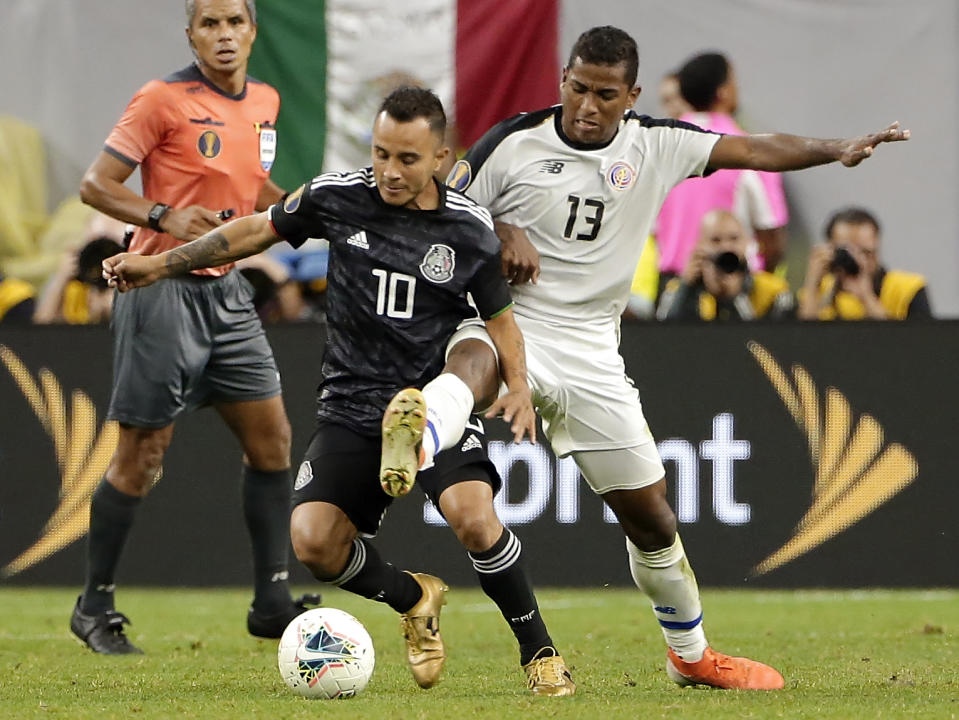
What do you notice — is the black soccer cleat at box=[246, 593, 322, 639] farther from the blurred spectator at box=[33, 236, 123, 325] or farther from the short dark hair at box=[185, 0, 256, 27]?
the blurred spectator at box=[33, 236, 123, 325]

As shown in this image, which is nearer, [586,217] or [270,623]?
[586,217]

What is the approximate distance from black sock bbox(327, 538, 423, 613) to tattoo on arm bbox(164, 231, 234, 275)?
3.57 feet

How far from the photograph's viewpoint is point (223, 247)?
5.90 m

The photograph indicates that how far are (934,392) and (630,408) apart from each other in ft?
12.8

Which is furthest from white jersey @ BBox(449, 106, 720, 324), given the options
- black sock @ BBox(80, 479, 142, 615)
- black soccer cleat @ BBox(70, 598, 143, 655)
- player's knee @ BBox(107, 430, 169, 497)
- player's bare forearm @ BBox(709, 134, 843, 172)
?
black soccer cleat @ BBox(70, 598, 143, 655)

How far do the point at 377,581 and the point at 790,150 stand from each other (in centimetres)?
206

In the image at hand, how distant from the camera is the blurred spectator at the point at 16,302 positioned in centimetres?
1045

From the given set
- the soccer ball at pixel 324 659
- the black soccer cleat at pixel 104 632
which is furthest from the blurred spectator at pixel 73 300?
the soccer ball at pixel 324 659

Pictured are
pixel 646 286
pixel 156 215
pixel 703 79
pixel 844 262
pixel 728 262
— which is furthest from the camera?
pixel 646 286

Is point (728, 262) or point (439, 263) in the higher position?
point (439, 263)

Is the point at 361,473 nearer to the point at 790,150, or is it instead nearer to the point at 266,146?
the point at 790,150

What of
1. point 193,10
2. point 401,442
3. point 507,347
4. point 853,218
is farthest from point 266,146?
point 853,218

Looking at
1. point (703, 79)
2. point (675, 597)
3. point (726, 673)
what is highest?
point (703, 79)

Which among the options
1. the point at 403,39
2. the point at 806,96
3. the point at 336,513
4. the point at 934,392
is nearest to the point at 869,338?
the point at 934,392
